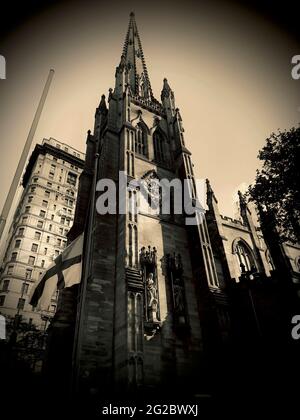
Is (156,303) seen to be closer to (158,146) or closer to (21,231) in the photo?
(158,146)

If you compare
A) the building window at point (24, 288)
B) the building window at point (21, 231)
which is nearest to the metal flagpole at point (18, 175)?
the building window at point (24, 288)

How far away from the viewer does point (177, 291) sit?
1546 centimetres

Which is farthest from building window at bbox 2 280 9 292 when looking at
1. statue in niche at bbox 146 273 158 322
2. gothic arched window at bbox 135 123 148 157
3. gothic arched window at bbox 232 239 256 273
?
statue in niche at bbox 146 273 158 322

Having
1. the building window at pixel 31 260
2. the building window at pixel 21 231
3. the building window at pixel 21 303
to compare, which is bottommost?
the building window at pixel 21 303

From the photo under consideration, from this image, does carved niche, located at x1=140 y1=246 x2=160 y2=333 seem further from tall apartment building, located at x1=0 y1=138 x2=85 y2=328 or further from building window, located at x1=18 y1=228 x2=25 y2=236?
building window, located at x1=18 y1=228 x2=25 y2=236

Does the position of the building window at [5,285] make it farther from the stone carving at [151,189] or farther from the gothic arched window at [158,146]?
the stone carving at [151,189]

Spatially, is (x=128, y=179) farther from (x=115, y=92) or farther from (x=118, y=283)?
(x=115, y=92)

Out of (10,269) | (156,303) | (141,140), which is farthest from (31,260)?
(156,303)

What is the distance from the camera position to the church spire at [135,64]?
33.4 m

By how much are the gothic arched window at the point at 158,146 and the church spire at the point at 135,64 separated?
6.41 meters

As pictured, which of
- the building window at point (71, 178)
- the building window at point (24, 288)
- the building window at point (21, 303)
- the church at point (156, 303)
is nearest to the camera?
the church at point (156, 303)
